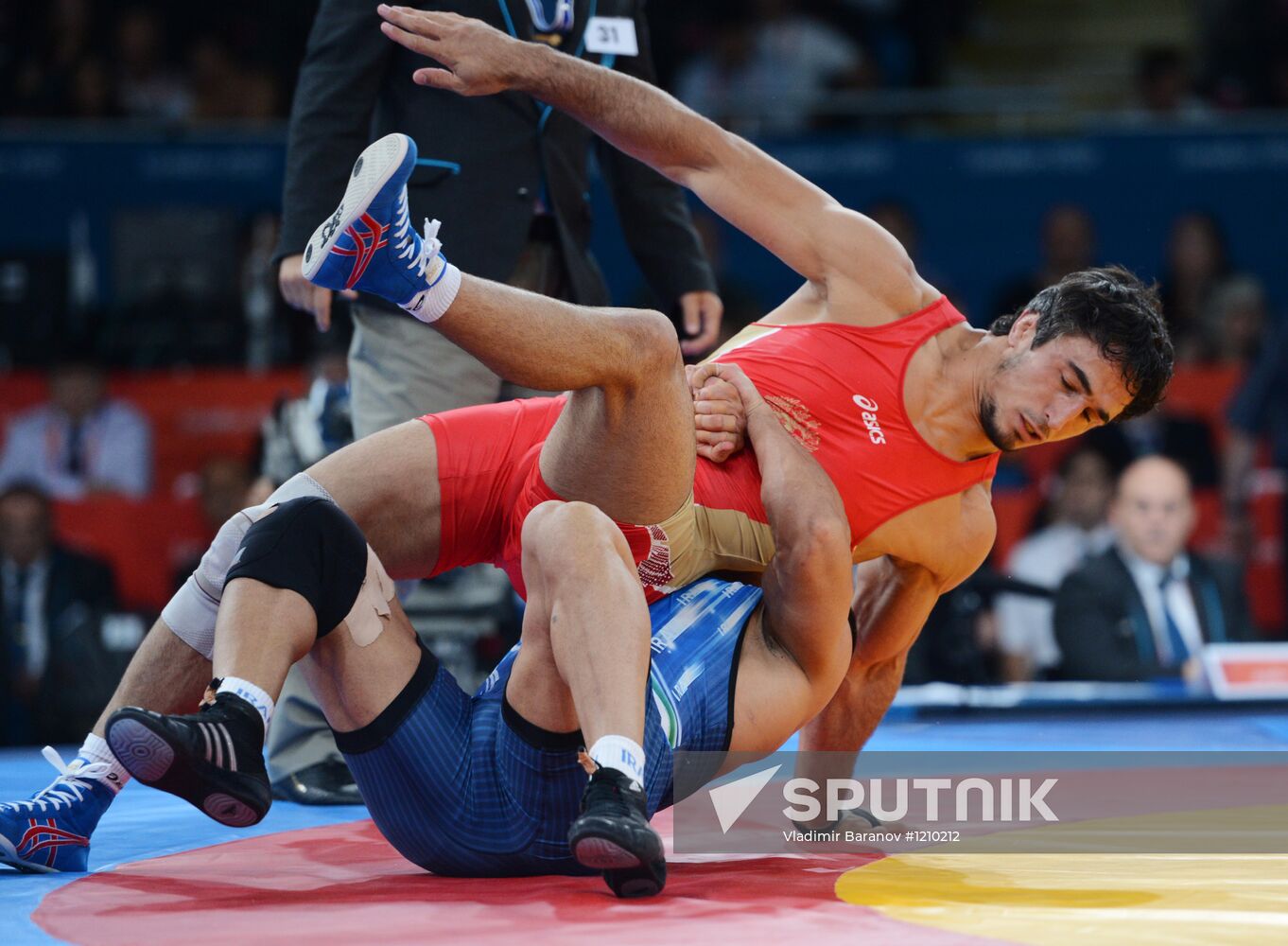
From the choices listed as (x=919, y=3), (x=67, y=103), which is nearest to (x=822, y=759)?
(x=67, y=103)

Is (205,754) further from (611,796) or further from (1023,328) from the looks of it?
(1023,328)

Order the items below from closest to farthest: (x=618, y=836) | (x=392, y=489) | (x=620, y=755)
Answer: (x=618, y=836)
(x=620, y=755)
(x=392, y=489)

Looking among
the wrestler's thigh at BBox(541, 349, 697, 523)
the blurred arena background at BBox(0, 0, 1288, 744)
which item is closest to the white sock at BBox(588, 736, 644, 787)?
the wrestler's thigh at BBox(541, 349, 697, 523)

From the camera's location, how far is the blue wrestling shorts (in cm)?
248

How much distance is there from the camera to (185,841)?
9.84 feet

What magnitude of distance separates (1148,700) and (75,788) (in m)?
3.32

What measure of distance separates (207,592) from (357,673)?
1.25 ft

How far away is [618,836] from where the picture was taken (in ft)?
7.13

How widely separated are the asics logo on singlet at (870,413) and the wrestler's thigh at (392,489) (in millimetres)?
A: 779

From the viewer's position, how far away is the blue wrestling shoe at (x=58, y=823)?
2574 millimetres

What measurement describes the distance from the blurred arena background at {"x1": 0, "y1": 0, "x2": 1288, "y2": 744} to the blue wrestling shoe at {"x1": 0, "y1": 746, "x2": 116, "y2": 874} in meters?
1.95

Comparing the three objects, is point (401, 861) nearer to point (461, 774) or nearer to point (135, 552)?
point (461, 774)

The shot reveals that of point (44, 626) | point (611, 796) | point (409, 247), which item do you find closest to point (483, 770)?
point (611, 796)

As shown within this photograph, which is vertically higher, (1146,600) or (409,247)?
(409,247)
